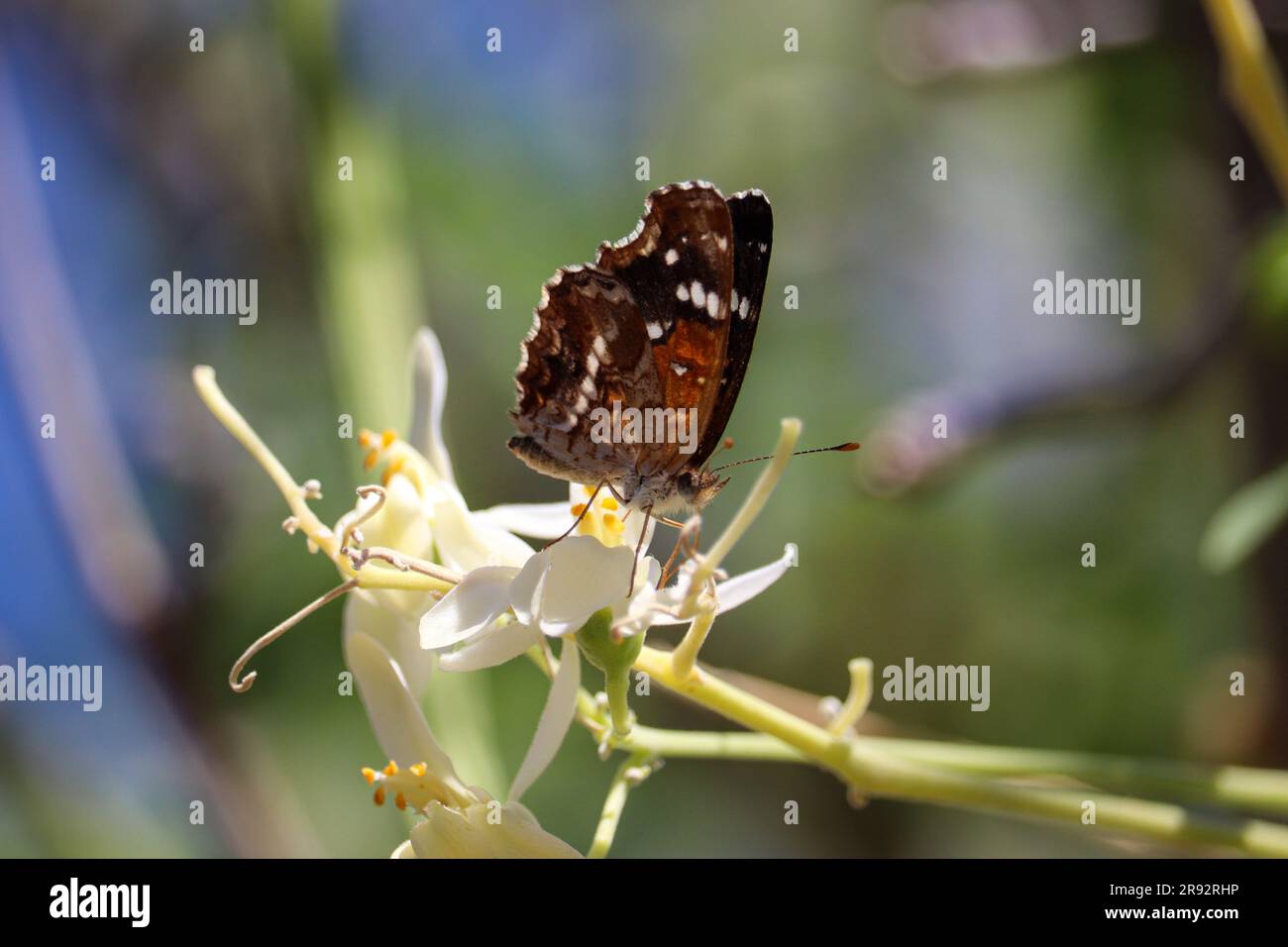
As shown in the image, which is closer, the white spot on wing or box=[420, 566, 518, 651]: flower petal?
box=[420, 566, 518, 651]: flower petal

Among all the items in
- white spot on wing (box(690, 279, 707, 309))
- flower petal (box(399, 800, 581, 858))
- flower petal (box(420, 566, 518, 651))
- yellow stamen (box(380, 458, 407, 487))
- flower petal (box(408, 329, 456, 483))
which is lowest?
flower petal (box(399, 800, 581, 858))

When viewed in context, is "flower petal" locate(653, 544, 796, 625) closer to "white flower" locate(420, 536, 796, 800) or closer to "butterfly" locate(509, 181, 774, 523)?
"white flower" locate(420, 536, 796, 800)

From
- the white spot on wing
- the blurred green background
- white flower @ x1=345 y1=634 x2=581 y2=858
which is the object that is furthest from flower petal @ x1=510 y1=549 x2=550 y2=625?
Answer: the blurred green background

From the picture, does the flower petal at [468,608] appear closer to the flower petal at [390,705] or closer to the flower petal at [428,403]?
the flower petal at [390,705]

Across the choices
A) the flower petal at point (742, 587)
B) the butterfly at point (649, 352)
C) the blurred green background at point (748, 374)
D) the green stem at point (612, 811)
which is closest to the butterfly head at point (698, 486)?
the butterfly at point (649, 352)

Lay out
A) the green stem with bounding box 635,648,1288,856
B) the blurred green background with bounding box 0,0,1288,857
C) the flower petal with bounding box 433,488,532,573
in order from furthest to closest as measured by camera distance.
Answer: the blurred green background with bounding box 0,0,1288,857
the flower petal with bounding box 433,488,532,573
the green stem with bounding box 635,648,1288,856
